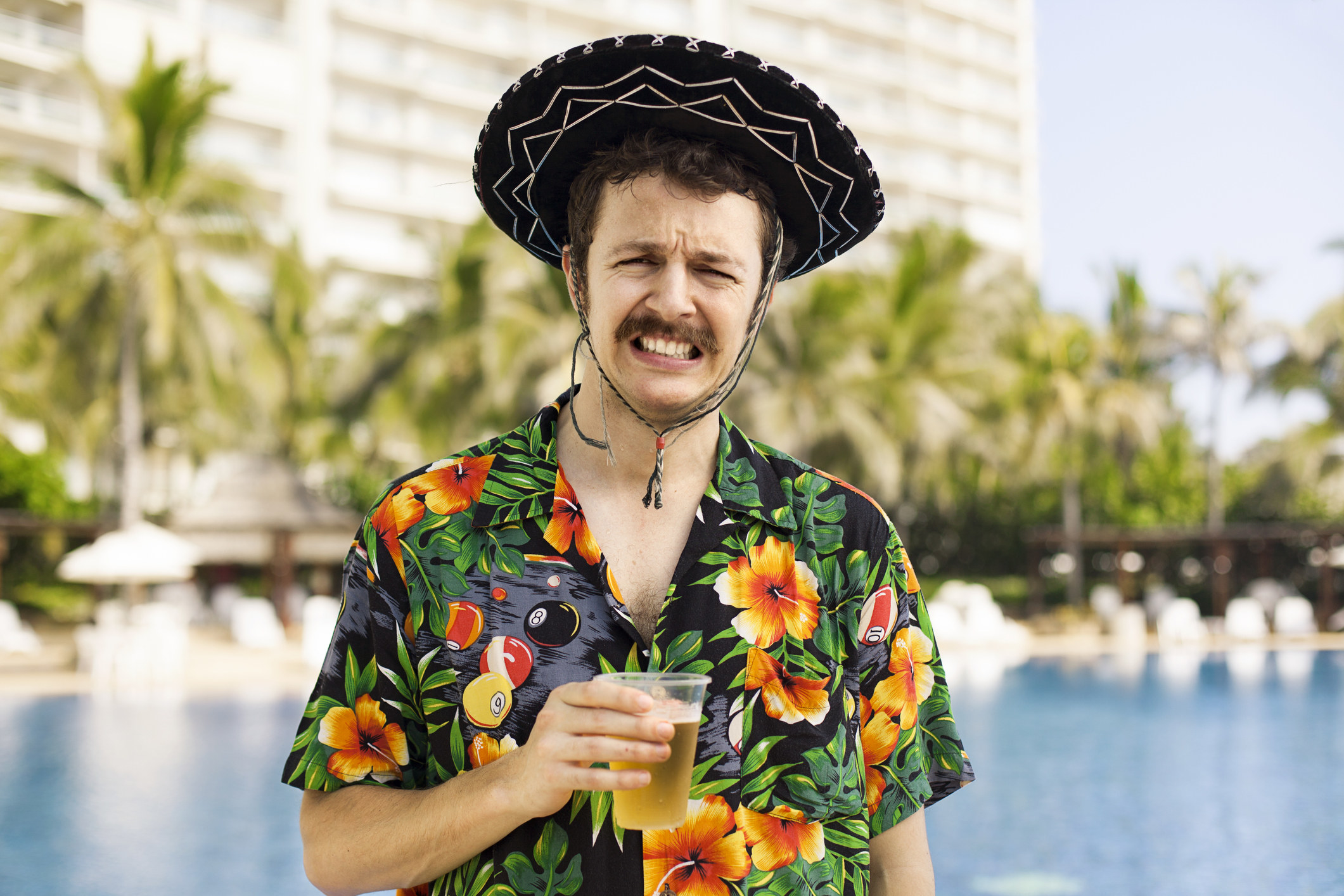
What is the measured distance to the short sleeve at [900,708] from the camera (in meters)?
1.70

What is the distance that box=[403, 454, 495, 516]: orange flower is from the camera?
1.67 m

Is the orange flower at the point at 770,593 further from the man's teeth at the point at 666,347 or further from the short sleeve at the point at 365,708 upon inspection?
the short sleeve at the point at 365,708

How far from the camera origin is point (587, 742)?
1359 mm

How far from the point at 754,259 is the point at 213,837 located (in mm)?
8238

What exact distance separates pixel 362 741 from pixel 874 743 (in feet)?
2.49

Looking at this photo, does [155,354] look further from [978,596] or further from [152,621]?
[978,596]

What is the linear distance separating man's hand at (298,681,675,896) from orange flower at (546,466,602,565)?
276 mm

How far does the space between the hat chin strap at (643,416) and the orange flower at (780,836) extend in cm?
50

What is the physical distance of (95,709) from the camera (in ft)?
45.7

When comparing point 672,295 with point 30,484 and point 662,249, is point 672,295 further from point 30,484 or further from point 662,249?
point 30,484

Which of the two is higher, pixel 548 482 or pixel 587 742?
pixel 548 482

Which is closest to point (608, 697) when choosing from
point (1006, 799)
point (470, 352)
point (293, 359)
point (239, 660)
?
point (1006, 799)

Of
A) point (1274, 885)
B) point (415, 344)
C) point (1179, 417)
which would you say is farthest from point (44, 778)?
point (1179, 417)

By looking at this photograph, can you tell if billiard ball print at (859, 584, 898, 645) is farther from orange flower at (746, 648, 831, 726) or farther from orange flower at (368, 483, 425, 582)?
orange flower at (368, 483, 425, 582)
